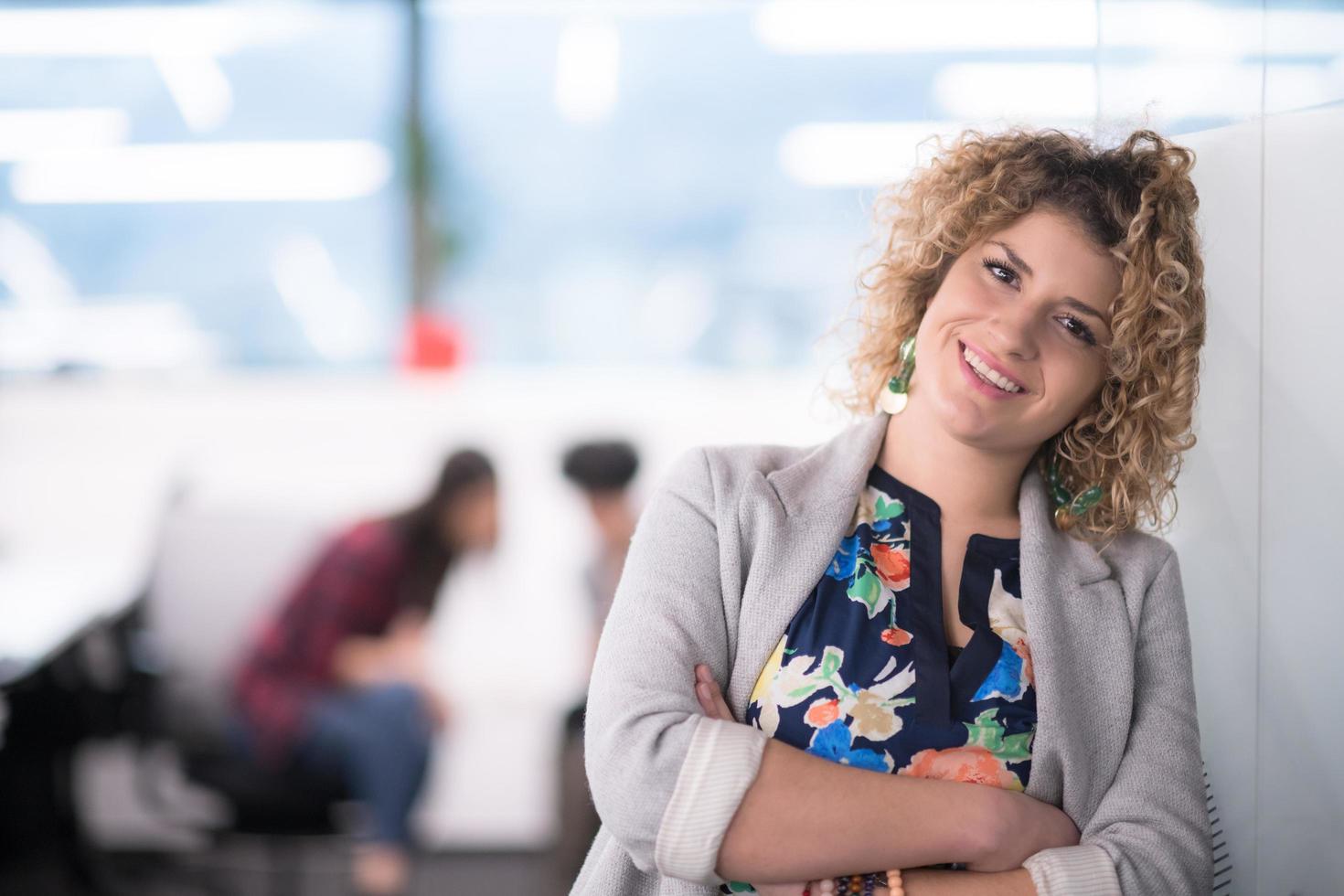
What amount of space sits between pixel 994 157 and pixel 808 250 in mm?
2559

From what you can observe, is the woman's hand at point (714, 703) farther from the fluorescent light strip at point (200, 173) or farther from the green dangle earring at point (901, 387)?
the fluorescent light strip at point (200, 173)

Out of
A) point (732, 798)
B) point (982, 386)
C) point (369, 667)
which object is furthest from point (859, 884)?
point (369, 667)

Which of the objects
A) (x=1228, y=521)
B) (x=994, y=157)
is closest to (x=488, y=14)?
(x=994, y=157)

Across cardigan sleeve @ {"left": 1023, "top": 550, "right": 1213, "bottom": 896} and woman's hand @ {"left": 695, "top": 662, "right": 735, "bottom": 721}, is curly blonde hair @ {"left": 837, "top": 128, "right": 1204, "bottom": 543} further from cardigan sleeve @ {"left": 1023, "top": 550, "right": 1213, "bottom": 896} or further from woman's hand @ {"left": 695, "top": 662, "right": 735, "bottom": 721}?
woman's hand @ {"left": 695, "top": 662, "right": 735, "bottom": 721}

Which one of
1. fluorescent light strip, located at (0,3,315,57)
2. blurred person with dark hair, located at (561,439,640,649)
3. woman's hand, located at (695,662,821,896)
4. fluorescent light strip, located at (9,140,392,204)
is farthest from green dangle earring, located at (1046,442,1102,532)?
fluorescent light strip, located at (0,3,315,57)

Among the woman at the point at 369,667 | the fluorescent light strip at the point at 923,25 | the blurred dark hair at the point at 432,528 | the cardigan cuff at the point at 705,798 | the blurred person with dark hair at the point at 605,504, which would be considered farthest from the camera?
the fluorescent light strip at the point at 923,25

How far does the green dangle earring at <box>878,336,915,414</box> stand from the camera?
4.36 ft

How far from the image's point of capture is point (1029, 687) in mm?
1194

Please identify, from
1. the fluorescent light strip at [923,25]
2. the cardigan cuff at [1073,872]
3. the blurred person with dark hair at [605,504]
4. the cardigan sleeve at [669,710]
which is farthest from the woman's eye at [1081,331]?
the fluorescent light strip at [923,25]

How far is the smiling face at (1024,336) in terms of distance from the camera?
121 centimetres

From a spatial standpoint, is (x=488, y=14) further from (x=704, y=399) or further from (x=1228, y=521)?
(x=1228, y=521)

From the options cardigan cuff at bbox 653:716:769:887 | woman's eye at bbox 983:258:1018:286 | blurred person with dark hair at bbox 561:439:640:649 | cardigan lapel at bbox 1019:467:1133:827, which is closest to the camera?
cardigan cuff at bbox 653:716:769:887

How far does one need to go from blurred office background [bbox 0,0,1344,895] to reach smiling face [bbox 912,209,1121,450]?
2255 mm

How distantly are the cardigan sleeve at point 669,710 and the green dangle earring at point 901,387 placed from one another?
0.25 metres
